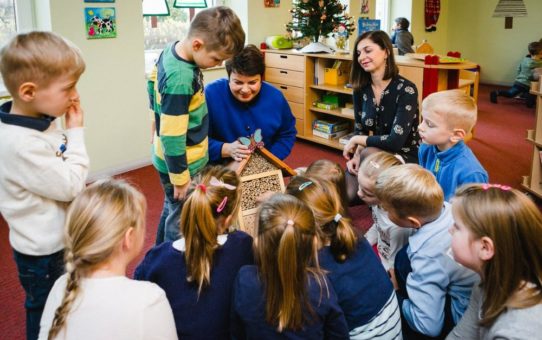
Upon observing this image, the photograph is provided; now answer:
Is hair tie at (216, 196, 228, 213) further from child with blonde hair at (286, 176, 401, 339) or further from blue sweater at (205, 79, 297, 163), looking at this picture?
blue sweater at (205, 79, 297, 163)

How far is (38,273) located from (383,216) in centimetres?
128

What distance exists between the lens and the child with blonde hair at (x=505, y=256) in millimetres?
1271

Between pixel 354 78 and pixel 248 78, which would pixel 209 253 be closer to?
pixel 248 78

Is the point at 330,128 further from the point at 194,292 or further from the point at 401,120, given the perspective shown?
the point at 194,292

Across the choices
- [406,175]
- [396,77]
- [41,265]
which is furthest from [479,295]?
[396,77]

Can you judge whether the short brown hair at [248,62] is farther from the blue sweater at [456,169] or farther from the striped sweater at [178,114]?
the blue sweater at [456,169]

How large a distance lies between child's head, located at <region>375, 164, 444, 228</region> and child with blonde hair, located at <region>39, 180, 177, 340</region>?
0.85m

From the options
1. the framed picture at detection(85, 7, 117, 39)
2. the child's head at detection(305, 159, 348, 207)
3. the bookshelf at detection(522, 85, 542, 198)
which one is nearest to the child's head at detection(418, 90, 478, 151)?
the child's head at detection(305, 159, 348, 207)

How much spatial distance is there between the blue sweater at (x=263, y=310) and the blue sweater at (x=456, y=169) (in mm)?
970

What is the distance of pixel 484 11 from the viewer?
8812 mm

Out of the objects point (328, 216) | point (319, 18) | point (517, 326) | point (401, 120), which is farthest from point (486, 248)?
point (319, 18)

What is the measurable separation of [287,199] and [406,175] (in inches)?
21.4

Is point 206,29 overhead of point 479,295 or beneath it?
overhead

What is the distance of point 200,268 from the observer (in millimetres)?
1423
